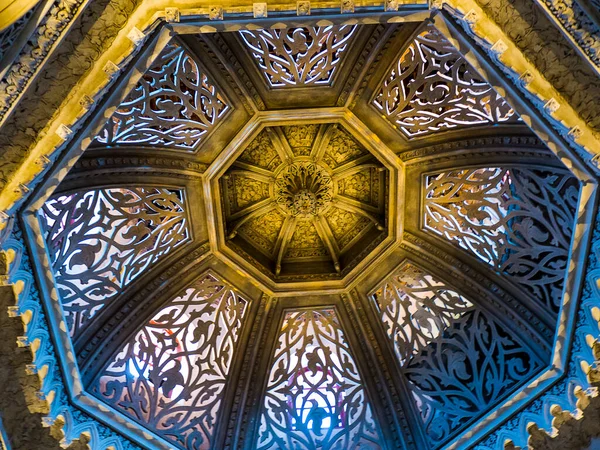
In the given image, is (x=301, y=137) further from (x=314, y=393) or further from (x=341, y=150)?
(x=314, y=393)

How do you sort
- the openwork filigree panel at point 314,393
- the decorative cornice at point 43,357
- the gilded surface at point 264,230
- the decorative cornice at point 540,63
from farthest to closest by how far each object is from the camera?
the gilded surface at point 264,230
the openwork filigree panel at point 314,393
the decorative cornice at point 43,357
the decorative cornice at point 540,63

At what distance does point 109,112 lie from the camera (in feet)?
17.6

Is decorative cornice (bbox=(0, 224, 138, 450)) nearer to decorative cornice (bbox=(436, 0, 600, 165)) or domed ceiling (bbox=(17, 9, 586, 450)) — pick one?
domed ceiling (bbox=(17, 9, 586, 450))

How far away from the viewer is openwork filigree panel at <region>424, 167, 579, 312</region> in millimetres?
6887

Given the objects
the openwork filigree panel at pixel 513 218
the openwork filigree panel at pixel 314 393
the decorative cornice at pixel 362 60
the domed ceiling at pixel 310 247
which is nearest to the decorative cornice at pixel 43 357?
the domed ceiling at pixel 310 247

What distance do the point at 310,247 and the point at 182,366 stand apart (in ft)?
9.44

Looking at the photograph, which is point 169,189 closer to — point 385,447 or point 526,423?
point 385,447

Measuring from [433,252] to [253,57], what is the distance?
3832mm

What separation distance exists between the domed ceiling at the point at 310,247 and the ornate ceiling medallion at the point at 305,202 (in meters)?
0.03

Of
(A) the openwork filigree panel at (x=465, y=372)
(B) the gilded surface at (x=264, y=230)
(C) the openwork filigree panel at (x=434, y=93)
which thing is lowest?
(A) the openwork filigree panel at (x=465, y=372)

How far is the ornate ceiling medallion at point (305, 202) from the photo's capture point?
340 inches

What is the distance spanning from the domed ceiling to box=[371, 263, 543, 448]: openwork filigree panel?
0.03 m

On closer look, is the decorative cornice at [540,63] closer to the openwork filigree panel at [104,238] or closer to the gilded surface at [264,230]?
the openwork filigree panel at [104,238]

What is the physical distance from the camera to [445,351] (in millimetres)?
8234
